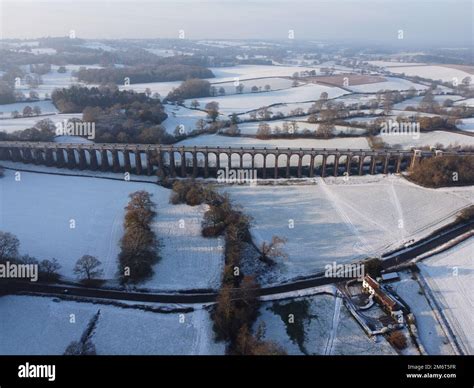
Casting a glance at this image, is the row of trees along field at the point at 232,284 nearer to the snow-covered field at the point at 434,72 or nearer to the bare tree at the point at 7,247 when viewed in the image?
the bare tree at the point at 7,247

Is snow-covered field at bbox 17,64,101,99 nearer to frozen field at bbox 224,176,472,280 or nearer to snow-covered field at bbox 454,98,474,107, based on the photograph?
frozen field at bbox 224,176,472,280

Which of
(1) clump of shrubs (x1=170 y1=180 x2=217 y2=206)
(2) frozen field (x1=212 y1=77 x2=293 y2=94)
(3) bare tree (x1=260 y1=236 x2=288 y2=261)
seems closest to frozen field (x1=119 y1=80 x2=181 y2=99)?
(2) frozen field (x1=212 y1=77 x2=293 y2=94)

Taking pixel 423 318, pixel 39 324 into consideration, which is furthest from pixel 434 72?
pixel 39 324

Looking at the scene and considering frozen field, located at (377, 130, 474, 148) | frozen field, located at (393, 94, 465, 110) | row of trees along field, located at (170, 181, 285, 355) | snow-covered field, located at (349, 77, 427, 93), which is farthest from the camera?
snow-covered field, located at (349, 77, 427, 93)

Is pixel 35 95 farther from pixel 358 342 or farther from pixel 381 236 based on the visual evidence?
pixel 358 342

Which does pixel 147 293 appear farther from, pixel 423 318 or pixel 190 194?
pixel 423 318
